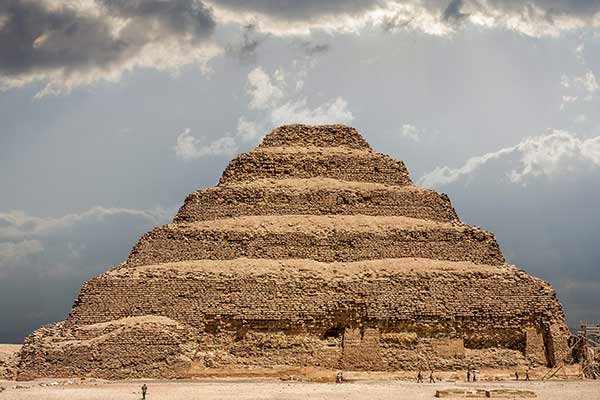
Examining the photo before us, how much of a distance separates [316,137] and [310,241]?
1011 cm

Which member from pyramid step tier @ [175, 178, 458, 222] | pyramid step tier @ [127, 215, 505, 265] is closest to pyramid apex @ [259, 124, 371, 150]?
pyramid step tier @ [175, 178, 458, 222]

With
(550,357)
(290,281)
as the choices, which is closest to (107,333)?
(290,281)

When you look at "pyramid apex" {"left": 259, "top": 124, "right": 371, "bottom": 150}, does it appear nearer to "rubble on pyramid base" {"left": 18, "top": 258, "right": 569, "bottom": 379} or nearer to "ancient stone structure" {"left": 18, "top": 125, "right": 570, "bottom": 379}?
"ancient stone structure" {"left": 18, "top": 125, "right": 570, "bottom": 379}

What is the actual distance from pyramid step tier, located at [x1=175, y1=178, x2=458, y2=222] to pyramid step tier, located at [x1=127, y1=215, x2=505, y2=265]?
88cm

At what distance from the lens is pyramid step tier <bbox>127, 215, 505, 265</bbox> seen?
42281mm

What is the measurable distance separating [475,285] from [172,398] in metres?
17.8

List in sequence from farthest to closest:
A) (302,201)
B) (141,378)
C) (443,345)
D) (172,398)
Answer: (302,201) < (443,345) < (141,378) < (172,398)

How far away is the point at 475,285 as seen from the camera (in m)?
40.9

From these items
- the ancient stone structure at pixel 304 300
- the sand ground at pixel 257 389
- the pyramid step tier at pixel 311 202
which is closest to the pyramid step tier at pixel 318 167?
the pyramid step tier at pixel 311 202

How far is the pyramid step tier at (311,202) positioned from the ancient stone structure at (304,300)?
0.30 ft

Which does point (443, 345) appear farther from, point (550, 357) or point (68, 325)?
point (68, 325)

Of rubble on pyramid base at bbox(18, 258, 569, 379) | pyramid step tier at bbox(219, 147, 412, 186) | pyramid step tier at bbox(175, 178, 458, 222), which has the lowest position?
rubble on pyramid base at bbox(18, 258, 569, 379)

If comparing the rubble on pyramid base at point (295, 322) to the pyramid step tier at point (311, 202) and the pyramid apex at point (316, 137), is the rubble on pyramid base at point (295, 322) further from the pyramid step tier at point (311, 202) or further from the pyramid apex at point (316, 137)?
the pyramid apex at point (316, 137)

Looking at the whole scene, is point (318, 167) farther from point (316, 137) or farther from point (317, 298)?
point (317, 298)
